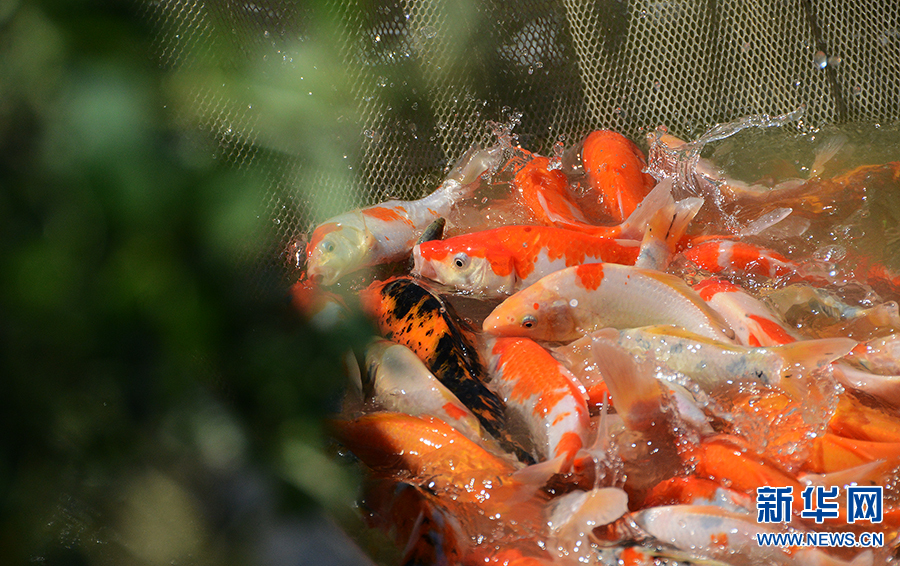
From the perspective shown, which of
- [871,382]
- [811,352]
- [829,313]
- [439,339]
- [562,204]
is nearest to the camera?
[811,352]

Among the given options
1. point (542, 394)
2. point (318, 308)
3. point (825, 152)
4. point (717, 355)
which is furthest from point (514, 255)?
point (825, 152)

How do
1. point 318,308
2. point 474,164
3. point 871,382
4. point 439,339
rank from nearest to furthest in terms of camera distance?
point 318,308, point 871,382, point 439,339, point 474,164

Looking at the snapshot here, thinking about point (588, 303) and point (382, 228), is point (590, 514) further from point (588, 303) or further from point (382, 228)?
point (382, 228)

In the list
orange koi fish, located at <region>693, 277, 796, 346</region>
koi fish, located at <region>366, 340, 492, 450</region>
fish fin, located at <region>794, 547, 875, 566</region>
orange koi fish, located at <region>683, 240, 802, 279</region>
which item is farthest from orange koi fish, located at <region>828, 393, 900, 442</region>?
koi fish, located at <region>366, 340, 492, 450</region>

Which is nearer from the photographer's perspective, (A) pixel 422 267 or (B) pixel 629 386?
(B) pixel 629 386

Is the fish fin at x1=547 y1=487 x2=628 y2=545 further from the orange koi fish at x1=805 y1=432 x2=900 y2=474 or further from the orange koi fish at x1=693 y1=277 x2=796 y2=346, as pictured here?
the orange koi fish at x1=693 y1=277 x2=796 y2=346

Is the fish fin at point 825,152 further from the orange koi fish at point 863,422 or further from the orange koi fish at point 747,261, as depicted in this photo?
the orange koi fish at point 863,422

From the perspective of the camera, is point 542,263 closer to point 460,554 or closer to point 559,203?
point 559,203

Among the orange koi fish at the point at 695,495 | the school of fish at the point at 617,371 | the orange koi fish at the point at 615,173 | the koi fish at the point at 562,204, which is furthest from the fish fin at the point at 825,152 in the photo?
the orange koi fish at the point at 695,495
